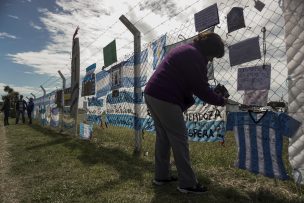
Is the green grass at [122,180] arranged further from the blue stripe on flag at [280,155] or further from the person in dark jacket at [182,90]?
the person in dark jacket at [182,90]

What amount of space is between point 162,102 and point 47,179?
222cm

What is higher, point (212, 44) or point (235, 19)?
point (235, 19)

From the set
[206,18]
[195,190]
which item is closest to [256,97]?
[195,190]

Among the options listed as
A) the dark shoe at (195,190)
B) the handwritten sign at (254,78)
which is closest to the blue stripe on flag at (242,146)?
the handwritten sign at (254,78)

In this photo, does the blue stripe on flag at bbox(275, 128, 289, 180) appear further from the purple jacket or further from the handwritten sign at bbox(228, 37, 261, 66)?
the handwritten sign at bbox(228, 37, 261, 66)

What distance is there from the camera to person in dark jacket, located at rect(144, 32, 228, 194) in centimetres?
379

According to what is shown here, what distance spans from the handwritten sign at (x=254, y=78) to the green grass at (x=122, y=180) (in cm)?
119

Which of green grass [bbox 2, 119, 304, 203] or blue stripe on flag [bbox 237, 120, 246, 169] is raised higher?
blue stripe on flag [bbox 237, 120, 246, 169]

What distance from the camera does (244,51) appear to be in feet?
13.1

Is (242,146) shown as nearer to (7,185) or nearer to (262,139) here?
(262,139)

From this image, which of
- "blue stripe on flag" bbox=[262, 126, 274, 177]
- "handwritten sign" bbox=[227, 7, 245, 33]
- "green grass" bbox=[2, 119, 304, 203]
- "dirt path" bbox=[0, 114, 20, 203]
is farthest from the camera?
"dirt path" bbox=[0, 114, 20, 203]

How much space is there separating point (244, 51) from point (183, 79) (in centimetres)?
80

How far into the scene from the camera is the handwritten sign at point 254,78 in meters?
3.77

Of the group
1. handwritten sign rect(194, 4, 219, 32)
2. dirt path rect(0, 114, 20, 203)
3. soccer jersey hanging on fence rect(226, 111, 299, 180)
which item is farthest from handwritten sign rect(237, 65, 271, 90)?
dirt path rect(0, 114, 20, 203)
